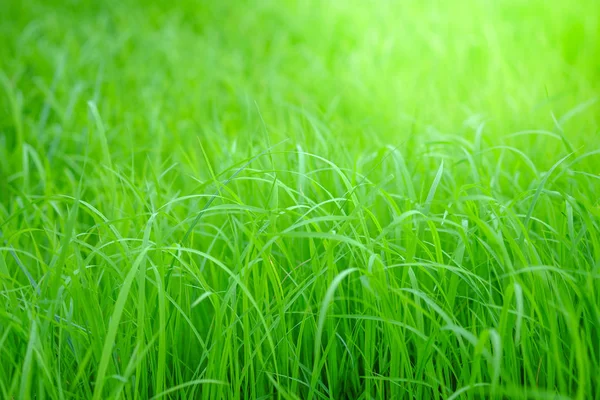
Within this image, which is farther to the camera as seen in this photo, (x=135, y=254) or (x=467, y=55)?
(x=467, y=55)

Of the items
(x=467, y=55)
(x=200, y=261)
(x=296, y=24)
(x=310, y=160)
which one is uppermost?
(x=296, y=24)

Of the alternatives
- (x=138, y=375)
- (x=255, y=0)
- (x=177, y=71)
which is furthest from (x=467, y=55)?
(x=138, y=375)

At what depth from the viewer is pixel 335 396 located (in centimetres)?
105

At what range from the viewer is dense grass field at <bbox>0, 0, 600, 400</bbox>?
0.97 m

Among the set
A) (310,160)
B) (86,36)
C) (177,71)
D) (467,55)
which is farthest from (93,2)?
(310,160)

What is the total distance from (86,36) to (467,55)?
1.98 m

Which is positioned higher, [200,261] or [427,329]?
[200,261]

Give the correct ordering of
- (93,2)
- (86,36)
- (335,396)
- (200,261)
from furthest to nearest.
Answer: (93,2) → (86,36) → (200,261) → (335,396)

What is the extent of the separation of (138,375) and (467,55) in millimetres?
2154

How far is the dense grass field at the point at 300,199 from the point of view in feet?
3.17

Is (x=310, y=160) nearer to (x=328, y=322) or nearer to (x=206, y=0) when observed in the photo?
(x=328, y=322)

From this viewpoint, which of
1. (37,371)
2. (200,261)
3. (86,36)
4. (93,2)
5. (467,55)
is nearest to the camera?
(37,371)

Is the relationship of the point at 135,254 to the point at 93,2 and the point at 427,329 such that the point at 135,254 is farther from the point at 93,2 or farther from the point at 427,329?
the point at 93,2

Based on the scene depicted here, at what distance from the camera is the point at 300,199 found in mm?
1233
